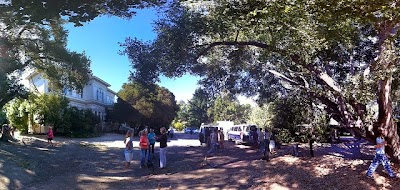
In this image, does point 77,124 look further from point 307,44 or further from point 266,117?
point 307,44

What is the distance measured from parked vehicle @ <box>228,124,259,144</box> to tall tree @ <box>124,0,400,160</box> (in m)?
8.63

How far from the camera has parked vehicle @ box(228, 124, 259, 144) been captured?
2496cm

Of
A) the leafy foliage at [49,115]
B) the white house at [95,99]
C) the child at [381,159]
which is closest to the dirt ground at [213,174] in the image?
the child at [381,159]

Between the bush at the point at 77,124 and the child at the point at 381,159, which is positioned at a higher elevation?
the bush at the point at 77,124

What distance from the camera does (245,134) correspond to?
27.8 meters

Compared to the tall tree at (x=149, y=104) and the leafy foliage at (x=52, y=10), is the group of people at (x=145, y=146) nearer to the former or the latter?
the leafy foliage at (x=52, y=10)

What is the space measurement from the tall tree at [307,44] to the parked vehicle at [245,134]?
8.63m

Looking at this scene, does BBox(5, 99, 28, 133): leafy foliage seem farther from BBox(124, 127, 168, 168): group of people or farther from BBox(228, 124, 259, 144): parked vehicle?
BBox(124, 127, 168, 168): group of people

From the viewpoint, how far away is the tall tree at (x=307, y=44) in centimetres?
796

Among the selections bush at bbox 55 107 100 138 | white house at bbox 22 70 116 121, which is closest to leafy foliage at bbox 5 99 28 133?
bush at bbox 55 107 100 138

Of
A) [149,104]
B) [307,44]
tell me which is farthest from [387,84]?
[149,104]

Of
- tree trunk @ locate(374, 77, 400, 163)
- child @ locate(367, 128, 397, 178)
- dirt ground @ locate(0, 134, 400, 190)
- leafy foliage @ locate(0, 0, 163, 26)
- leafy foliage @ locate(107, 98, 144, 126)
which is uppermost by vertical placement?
leafy foliage @ locate(0, 0, 163, 26)

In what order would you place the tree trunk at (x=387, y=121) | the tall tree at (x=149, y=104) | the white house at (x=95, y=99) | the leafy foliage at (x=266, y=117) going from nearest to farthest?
the tree trunk at (x=387, y=121)
the leafy foliage at (x=266, y=117)
the tall tree at (x=149, y=104)
the white house at (x=95, y=99)

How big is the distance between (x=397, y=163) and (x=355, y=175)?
1.27m
